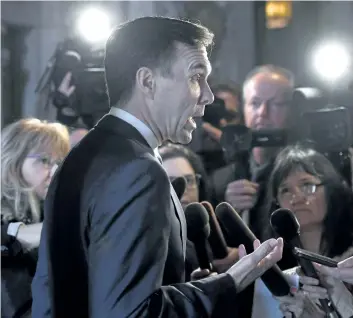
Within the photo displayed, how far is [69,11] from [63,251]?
86 centimetres

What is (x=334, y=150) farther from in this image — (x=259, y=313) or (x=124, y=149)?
(x=124, y=149)

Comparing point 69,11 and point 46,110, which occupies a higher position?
point 69,11

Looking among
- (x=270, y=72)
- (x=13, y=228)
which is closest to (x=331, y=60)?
(x=270, y=72)

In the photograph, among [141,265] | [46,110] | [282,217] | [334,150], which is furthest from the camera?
[46,110]

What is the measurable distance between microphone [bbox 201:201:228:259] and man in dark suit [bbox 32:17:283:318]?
0.28 metres

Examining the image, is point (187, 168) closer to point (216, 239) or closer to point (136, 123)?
point (216, 239)

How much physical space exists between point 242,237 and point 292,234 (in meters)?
0.10

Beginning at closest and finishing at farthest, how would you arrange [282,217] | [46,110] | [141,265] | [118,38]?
[141,265], [118,38], [282,217], [46,110]

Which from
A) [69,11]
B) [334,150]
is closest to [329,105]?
[334,150]

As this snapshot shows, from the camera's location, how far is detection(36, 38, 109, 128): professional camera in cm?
139

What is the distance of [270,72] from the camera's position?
1.41 m

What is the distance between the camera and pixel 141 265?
70cm

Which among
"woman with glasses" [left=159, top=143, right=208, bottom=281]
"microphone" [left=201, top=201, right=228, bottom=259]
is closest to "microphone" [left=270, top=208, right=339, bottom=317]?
"microphone" [left=201, top=201, right=228, bottom=259]

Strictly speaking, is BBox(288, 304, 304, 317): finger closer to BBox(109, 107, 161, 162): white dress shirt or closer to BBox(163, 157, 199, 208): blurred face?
BBox(163, 157, 199, 208): blurred face
